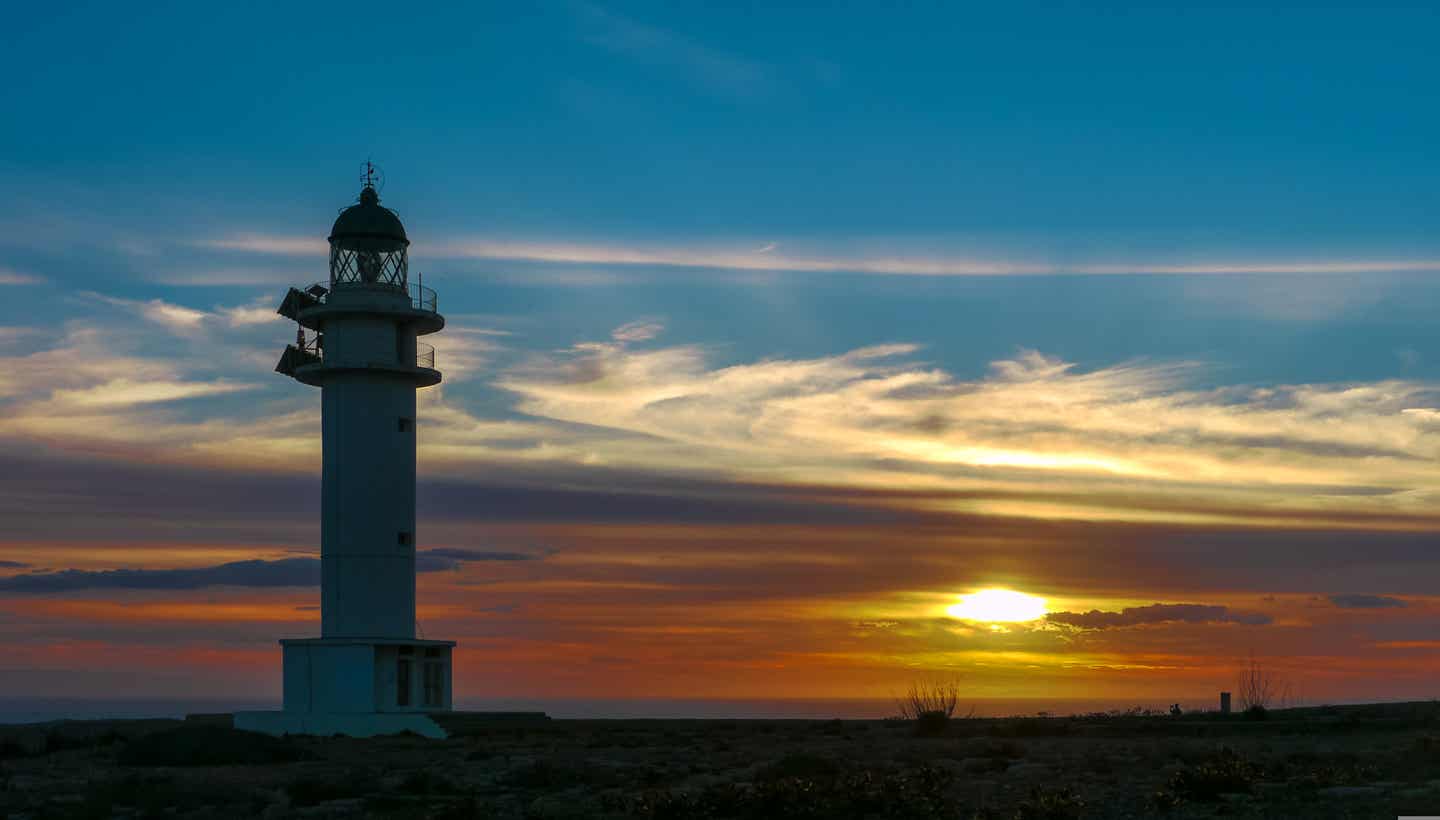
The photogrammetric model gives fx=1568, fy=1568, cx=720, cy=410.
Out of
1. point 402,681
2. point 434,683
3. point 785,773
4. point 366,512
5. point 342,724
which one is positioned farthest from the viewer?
point 434,683

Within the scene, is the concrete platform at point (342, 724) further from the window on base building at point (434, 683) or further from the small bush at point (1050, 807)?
the small bush at point (1050, 807)

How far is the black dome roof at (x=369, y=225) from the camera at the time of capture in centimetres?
5369

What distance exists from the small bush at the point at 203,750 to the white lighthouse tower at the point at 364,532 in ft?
42.5

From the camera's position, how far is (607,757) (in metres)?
33.7

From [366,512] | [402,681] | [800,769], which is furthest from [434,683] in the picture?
[800,769]

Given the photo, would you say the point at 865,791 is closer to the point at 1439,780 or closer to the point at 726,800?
the point at 726,800

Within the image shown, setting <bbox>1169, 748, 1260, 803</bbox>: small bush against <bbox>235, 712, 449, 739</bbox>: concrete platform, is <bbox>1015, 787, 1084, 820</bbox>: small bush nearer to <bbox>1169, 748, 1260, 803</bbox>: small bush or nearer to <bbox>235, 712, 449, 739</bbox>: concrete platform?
<bbox>1169, 748, 1260, 803</bbox>: small bush

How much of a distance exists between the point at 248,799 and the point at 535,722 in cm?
2833

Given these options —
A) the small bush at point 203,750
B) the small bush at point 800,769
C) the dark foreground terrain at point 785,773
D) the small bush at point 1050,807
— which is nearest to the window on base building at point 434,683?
the dark foreground terrain at point 785,773

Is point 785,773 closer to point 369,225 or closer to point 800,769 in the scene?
point 800,769

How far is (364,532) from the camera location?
50438 millimetres

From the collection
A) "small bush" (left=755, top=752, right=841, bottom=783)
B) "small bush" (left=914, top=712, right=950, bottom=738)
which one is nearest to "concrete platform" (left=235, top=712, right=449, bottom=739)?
"small bush" (left=914, top=712, right=950, bottom=738)

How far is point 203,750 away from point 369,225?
78.3 feet

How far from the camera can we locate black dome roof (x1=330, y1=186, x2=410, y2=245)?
53.7m
